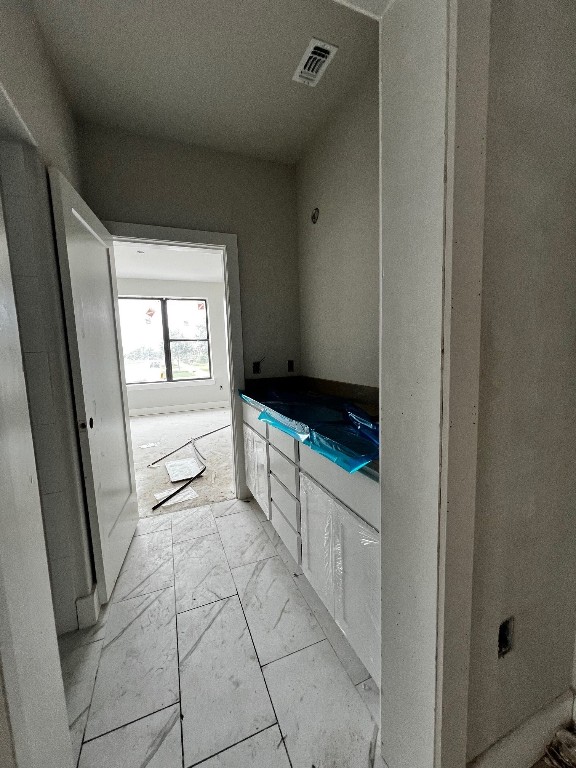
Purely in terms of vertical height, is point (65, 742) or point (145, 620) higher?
point (65, 742)

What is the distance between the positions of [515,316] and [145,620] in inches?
73.8

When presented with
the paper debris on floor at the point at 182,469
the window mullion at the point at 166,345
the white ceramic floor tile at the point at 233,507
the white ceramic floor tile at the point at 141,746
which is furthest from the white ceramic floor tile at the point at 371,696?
the window mullion at the point at 166,345

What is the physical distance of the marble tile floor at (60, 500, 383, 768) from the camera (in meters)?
0.95

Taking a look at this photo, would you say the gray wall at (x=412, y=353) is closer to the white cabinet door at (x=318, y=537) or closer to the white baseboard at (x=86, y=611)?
the white cabinet door at (x=318, y=537)

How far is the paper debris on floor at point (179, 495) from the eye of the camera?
2525 mm

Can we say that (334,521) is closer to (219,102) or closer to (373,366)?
(373,366)

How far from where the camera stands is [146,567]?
1776 millimetres

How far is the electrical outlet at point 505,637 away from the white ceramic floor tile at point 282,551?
1.02 metres

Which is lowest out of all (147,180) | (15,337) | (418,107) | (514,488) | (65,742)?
(65,742)

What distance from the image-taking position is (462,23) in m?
0.54

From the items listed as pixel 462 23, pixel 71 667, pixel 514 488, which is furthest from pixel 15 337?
→ pixel 71 667

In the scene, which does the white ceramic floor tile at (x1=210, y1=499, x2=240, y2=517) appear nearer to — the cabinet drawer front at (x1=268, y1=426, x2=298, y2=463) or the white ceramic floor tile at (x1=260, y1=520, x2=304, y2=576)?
the white ceramic floor tile at (x1=260, y1=520, x2=304, y2=576)

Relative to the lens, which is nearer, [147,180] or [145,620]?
[145,620]

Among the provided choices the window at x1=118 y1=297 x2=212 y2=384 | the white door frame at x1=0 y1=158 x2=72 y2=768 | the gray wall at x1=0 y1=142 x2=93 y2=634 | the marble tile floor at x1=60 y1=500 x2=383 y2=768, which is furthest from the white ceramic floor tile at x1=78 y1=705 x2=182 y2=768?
the window at x1=118 y1=297 x2=212 y2=384
